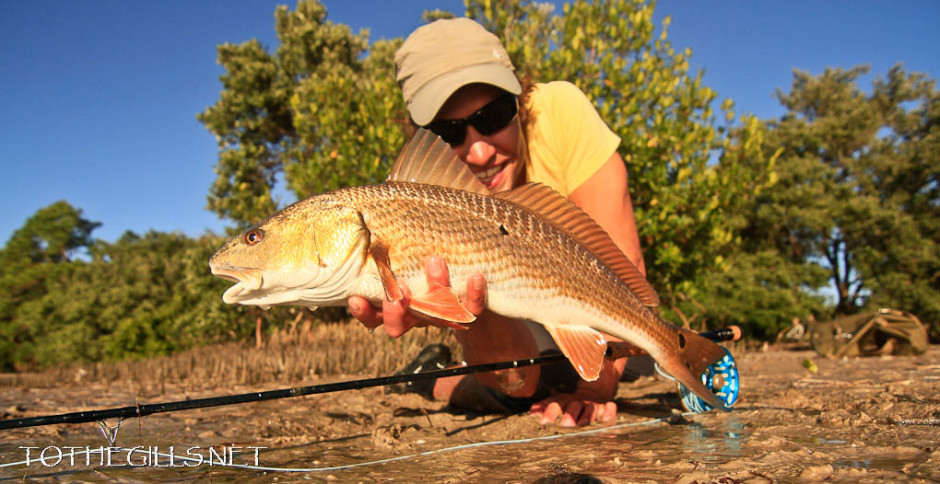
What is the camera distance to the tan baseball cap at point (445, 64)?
3.08 metres

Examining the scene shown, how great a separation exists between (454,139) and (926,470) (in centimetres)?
258

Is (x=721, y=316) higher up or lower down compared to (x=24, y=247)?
lower down

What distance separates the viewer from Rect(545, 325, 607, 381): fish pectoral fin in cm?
223

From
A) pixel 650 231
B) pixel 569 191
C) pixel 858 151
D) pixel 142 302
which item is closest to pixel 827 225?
pixel 858 151

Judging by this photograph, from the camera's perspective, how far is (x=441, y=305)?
208 cm

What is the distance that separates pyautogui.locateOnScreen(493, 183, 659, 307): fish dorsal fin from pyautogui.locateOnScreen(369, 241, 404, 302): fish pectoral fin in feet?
2.05

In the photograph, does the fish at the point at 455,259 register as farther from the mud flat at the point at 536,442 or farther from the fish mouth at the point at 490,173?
the fish mouth at the point at 490,173

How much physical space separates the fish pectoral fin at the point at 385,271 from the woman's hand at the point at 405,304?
5cm

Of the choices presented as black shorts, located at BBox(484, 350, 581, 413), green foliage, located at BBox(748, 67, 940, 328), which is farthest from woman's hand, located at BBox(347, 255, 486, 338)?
green foliage, located at BBox(748, 67, 940, 328)

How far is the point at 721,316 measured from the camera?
12344 millimetres

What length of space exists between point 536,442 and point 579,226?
1.05 meters

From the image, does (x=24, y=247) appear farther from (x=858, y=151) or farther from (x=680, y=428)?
(x=858, y=151)

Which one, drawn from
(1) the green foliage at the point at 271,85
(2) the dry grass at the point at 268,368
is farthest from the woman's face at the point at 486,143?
(1) the green foliage at the point at 271,85

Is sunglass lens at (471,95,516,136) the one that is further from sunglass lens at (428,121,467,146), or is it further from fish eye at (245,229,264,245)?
fish eye at (245,229,264,245)
